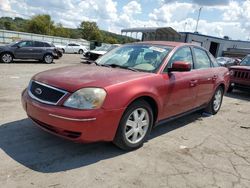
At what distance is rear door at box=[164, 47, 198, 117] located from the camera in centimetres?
454

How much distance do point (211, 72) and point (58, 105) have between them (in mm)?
3780

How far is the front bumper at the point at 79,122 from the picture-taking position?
3342 millimetres

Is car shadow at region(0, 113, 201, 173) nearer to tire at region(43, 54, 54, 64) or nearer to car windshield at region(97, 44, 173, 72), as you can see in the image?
car windshield at region(97, 44, 173, 72)

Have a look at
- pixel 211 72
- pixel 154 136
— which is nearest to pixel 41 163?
pixel 154 136

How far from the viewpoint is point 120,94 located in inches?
142

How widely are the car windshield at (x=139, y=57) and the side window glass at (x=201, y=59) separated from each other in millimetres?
964

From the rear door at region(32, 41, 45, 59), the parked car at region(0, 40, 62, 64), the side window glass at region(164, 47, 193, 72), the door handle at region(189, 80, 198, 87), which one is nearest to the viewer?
the side window glass at region(164, 47, 193, 72)

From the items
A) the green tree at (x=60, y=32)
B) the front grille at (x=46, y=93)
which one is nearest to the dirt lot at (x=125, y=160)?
the front grille at (x=46, y=93)

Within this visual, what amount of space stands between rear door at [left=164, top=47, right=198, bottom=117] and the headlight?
56.7 inches

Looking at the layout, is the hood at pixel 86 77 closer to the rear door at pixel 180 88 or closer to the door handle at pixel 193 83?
the rear door at pixel 180 88

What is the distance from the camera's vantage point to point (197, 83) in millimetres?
5270

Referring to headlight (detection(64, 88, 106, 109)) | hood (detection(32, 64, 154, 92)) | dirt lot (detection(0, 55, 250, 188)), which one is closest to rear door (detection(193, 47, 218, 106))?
dirt lot (detection(0, 55, 250, 188))

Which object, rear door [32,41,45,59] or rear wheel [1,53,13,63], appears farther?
rear door [32,41,45,59]

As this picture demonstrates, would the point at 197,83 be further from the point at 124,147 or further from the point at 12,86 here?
the point at 12,86
